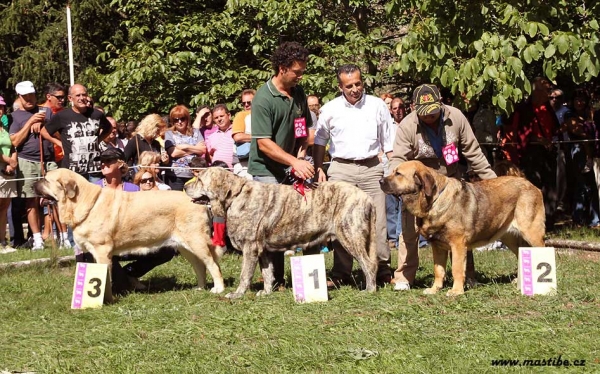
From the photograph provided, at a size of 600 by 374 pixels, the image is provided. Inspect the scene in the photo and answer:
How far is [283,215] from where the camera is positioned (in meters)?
7.84

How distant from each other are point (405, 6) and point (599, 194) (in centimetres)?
430

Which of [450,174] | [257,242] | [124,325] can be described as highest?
[450,174]

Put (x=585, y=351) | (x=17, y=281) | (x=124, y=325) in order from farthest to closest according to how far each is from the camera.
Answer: (x=17, y=281)
(x=124, y=325)
(x=585, y=351)

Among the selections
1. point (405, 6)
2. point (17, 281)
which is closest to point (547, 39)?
point (405, 6)

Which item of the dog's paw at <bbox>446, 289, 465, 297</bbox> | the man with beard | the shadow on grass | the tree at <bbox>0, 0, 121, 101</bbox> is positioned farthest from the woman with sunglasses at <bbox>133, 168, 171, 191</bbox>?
the tree at <bbox>0, 0, 121, 101</bbox>

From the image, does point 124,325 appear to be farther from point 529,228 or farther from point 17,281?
point 529,228

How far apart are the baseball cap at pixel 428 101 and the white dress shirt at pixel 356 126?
629mm

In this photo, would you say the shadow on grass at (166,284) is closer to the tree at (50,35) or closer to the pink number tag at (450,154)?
the pink number tag at (450,154)

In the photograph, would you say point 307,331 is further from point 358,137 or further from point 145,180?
point 145,180

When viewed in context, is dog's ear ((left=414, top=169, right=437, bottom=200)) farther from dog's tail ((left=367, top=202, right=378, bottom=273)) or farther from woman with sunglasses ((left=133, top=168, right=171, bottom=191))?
woman with sunglasses ((left=133, top=168, right=171, bottom=191))

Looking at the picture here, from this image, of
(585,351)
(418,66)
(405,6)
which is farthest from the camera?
(405,6)

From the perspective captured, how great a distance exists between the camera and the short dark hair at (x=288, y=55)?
7810 millimetres

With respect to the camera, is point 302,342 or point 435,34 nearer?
point 302,342

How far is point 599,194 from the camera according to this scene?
12844mm
